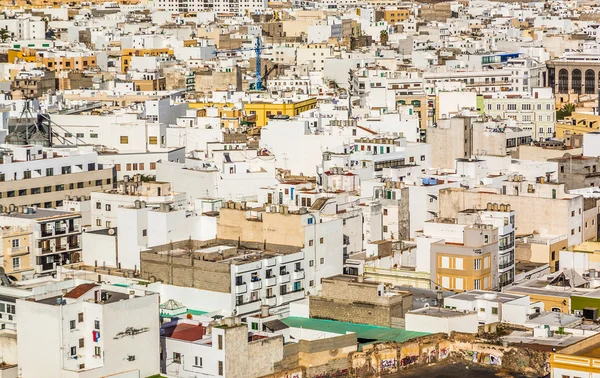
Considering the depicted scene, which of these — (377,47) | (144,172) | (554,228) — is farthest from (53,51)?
(554,228)

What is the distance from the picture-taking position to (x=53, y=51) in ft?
361

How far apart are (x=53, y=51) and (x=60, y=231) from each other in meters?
63.4

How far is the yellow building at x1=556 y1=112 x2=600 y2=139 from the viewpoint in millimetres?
73188

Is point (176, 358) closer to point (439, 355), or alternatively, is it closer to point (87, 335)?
point (87, 335)

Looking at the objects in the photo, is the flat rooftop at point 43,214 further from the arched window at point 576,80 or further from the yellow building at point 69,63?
the yellow building at point 69,63

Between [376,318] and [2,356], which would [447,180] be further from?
[2,356]

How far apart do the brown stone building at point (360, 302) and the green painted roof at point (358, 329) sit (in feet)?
0.81

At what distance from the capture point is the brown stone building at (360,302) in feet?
132

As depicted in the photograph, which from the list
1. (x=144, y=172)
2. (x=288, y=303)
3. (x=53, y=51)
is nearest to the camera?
(x=288, y=303)

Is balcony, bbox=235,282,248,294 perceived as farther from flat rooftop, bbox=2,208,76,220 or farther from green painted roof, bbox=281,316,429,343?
flat rooftop, bbox=2,208,76,220

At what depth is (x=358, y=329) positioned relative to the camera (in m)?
40.0

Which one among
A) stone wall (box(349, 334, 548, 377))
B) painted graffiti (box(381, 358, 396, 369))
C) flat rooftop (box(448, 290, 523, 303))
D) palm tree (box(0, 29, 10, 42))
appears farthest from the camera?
palm tree (box(0, 29, 10, 42))

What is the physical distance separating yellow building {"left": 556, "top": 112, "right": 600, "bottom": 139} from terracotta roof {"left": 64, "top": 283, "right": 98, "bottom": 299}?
40048 mm

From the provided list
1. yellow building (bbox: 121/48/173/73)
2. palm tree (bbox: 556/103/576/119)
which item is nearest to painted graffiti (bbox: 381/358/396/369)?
palm tree (bbox: 556/103/576/119)
